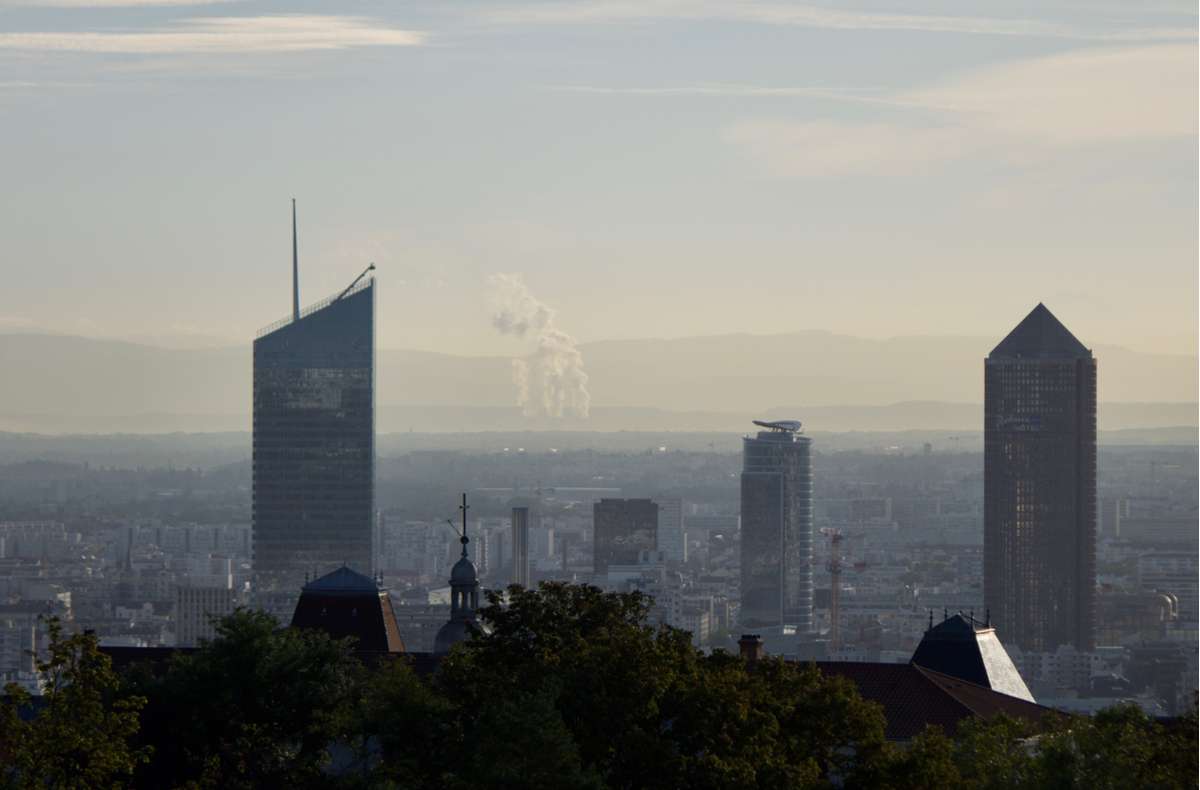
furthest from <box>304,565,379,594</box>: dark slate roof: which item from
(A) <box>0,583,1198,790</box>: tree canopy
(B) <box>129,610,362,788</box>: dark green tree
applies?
(A) <box>0,583,1198,790</box>: tree canopy

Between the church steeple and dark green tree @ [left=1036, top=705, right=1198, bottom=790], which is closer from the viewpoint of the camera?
dark green tree @ [left=1036, top=705, right=1198, bottom=790]

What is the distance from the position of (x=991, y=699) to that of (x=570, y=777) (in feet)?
98.9

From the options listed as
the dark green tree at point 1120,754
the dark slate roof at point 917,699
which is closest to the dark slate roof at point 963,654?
the dark slate roof at point 917,699

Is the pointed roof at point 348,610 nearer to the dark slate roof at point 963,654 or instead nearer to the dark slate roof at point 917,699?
the dark slate roof at point 917,699

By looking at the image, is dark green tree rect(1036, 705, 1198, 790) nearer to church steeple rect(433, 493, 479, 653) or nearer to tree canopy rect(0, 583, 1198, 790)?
tree canopy rect(0, 583, 1198, 790)

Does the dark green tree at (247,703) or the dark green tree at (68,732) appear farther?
the dark green tree at (247,703)

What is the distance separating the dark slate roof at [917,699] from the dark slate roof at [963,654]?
969cm

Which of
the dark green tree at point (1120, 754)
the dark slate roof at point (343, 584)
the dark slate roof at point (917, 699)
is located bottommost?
the dark slate roof at point (917, 699)

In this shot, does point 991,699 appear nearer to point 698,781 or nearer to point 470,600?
point 470,600

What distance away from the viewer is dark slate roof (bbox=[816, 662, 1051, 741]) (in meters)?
63.3

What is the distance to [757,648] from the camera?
2653 inches

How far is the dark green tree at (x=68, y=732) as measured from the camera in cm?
4088

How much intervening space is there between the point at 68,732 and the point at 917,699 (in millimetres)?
29144

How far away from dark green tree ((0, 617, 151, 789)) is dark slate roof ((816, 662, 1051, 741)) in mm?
24637
